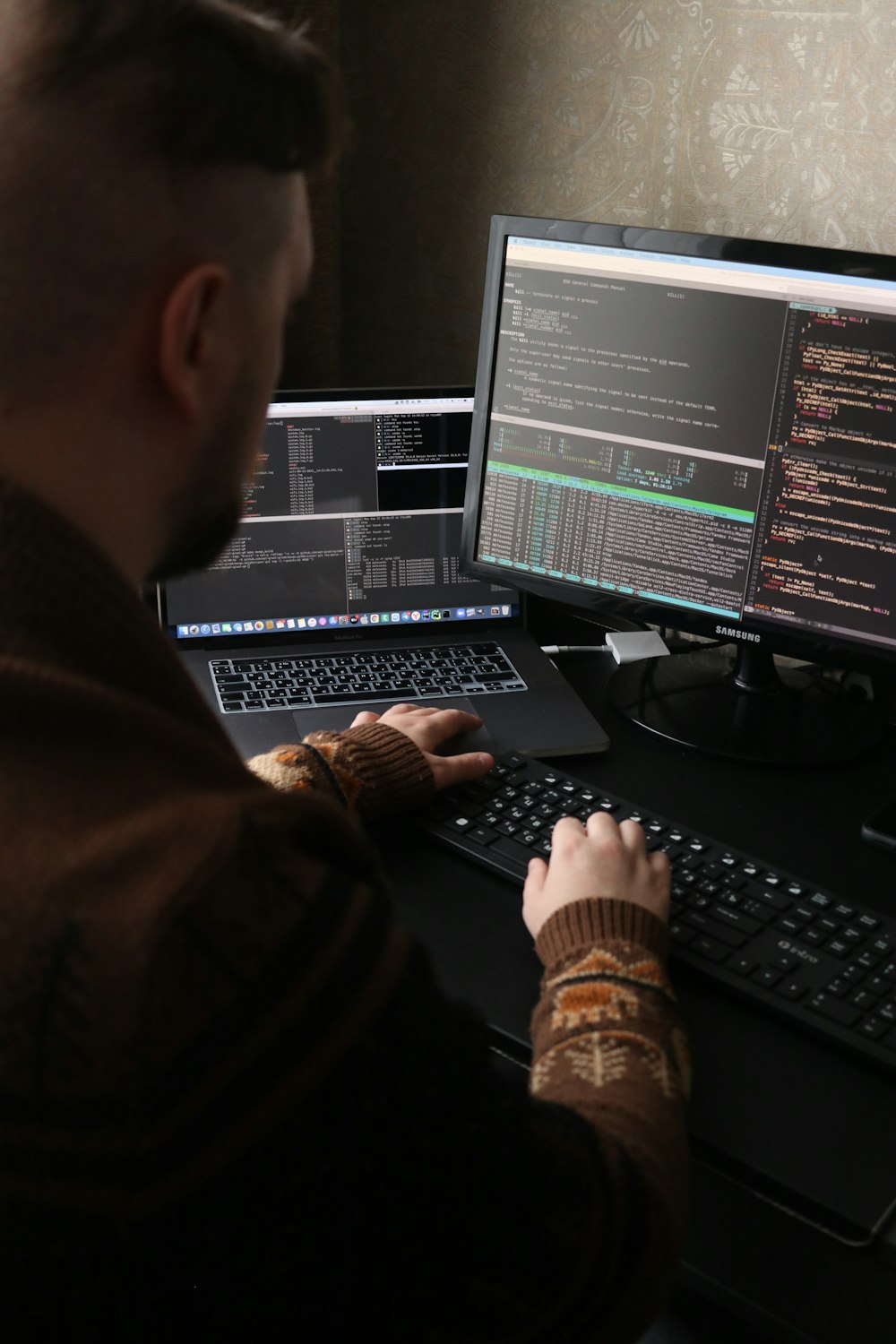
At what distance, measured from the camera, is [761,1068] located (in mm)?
Result: 868

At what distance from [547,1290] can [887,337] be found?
855 mm

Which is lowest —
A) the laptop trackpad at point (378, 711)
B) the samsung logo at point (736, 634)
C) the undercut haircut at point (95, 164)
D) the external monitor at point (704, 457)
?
the laptop trackpad at point (378, 711)

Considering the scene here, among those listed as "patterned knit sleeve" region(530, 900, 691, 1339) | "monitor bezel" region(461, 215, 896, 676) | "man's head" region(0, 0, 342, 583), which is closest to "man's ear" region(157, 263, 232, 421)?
"man's head" region(0, 0, 342, 583)

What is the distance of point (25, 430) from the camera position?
0.61m

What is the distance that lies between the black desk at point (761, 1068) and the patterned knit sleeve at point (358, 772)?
3 cm

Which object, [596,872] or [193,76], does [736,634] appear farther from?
[193,76]

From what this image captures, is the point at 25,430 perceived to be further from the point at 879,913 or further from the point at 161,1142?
the point at 879,913

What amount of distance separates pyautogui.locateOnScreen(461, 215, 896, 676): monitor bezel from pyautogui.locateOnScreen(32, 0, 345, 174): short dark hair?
0.60m

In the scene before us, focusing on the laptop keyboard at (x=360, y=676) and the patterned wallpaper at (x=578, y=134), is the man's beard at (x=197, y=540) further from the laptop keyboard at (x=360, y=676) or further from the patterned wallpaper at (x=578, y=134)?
the patterned wallpaper at (x=578, y=134)

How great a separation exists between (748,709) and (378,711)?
39 centimetres

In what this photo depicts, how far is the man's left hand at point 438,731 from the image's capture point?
45.3 inches

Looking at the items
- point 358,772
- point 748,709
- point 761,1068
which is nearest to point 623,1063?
point 761,1068

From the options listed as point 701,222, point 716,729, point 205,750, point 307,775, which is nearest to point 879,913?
point 716,729

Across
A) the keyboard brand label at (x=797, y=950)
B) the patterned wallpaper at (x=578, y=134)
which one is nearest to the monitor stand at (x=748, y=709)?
the keyboard brand label at (x=797, y=950)
